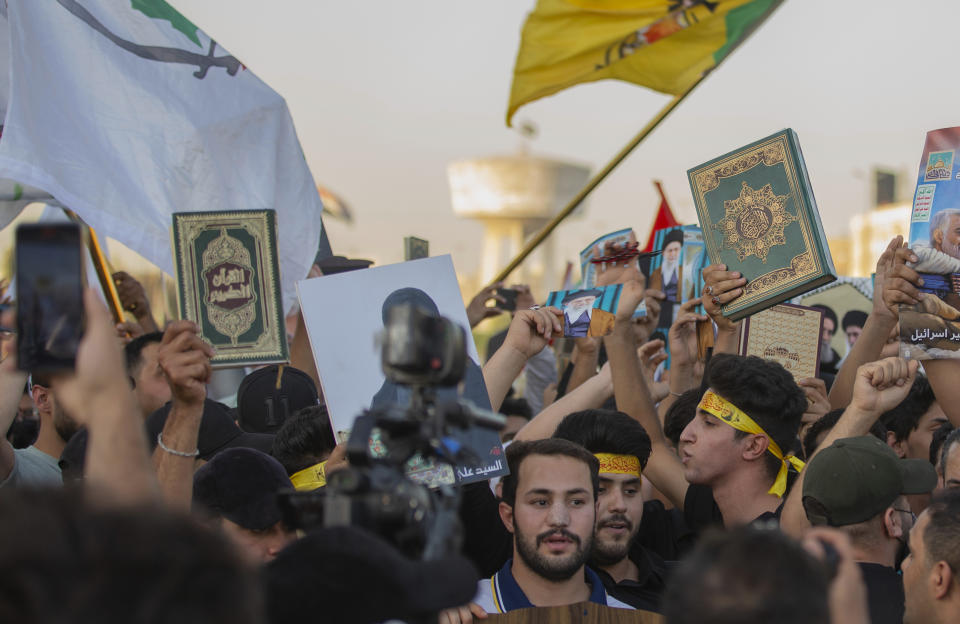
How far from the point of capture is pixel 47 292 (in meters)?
1.95

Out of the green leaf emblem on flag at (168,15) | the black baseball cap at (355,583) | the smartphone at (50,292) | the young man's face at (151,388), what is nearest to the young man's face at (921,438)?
the young man's face at (151,388)

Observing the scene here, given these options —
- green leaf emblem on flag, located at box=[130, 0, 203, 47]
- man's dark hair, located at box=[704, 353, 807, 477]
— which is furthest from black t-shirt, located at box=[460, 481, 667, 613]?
green leaf emblem on flag, located at box=[130, 0, 203, 47]

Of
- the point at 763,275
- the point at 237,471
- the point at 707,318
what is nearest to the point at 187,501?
the point at 237,471

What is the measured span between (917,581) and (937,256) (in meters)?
1.43

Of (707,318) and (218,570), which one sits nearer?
(218,570)

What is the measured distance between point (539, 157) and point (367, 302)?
8739cm

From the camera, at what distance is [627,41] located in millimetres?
6191

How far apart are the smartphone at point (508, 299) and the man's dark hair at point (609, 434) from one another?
1.86 metres

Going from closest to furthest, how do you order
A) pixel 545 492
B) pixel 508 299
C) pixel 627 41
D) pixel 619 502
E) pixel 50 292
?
1. pixel 50 292
2. pixel 545 492
3. pixel 619 502
4. pixel 627 41
5. pixel 508 299

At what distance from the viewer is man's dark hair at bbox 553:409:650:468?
4418 mm

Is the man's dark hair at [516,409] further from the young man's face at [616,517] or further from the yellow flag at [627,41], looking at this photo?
the young man's face at [616,517]

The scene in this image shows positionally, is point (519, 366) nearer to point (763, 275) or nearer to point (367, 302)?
point (367, 302)

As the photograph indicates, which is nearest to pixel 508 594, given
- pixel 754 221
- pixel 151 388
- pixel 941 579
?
pixel 941 579

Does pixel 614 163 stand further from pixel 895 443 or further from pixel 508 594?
pixel 508 594
